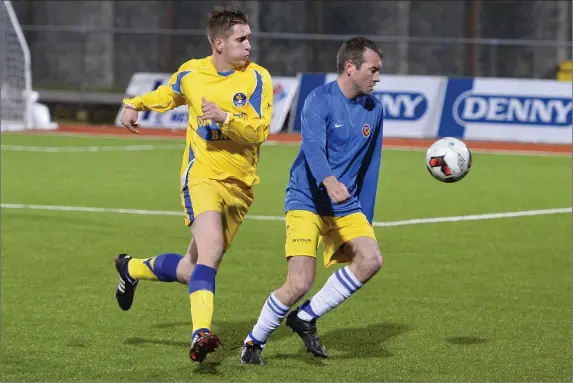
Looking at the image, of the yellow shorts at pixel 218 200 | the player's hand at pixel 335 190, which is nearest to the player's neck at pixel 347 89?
the player's hand at pixel 335 190

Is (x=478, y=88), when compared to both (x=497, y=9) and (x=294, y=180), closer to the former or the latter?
(x=497, y=9)

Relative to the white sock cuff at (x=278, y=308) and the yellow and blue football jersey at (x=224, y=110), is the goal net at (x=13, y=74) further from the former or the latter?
the white sock cuff at (x=278, y=308)

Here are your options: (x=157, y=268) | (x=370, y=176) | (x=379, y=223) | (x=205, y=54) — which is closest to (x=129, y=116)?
(x=157, y=268)

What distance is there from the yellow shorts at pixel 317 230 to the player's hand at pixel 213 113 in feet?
2.32

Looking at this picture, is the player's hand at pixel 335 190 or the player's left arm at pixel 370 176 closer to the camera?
the player's hand at pixel 335 190

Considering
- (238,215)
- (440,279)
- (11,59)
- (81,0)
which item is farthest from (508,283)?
(81,0)

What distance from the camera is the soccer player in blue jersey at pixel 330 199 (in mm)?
7352

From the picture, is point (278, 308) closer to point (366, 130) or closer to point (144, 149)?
point (366, 130)

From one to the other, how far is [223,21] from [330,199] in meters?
1.26

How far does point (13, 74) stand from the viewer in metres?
25.6

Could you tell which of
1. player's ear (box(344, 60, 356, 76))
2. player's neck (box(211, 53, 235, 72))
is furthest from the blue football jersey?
player's neck (box(211, 53, 235, 72))

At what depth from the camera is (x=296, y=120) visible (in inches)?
1053

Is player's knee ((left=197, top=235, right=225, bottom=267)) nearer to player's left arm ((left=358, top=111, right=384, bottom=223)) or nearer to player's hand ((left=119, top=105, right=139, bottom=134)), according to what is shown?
player's left arm ((left=358, top=111, right=384, bottom=223))

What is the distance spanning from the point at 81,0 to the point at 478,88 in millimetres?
14520
